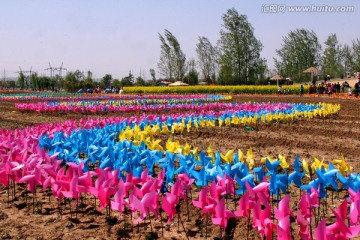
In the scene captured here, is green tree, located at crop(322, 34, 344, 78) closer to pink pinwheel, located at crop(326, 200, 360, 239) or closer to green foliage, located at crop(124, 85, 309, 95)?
green foliage, located at crop(124, 85, 309, 95)

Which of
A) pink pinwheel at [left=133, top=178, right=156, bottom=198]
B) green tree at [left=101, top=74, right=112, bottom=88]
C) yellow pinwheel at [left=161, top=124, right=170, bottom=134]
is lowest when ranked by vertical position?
yellow pinwheel at [left=161, top=124, right=170, bottom=134]

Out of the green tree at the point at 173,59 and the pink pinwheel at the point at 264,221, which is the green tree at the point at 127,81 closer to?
the green tree at the point at 173,59

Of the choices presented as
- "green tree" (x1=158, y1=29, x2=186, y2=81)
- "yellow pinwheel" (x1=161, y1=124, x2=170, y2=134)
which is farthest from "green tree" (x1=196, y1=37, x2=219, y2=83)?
"yellow pinwheel" (x1=161, y1=124, x2=170, y2=134)

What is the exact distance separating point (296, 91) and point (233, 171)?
35.1 meters

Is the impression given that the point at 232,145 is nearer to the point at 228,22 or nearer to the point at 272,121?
the point at 272,121

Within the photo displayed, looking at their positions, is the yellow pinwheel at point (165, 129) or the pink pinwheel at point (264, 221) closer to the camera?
the pink pinwheel at point (264, 221)

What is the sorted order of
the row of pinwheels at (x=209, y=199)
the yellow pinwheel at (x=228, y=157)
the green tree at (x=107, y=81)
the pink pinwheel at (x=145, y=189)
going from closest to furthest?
1. the row of pinwheels at (x=209, y=199)
2. the pink pinwheel at (x=145, y=189)
3. the yellow pinwheel at (x=228, y=157)
4. the green tree at (x=107, y=81)

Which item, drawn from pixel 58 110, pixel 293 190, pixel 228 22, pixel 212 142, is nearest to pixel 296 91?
pixel 228 22

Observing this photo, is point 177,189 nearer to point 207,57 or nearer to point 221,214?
point 221,214

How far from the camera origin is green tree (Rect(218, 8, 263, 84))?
54250 millimetres

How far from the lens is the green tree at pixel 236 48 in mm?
54250

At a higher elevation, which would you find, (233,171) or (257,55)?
(257,55)

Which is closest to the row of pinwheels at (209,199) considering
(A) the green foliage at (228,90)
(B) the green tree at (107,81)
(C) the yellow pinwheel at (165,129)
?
(C) the yellow pinwheel at (165,129)

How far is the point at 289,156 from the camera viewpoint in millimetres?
6641
